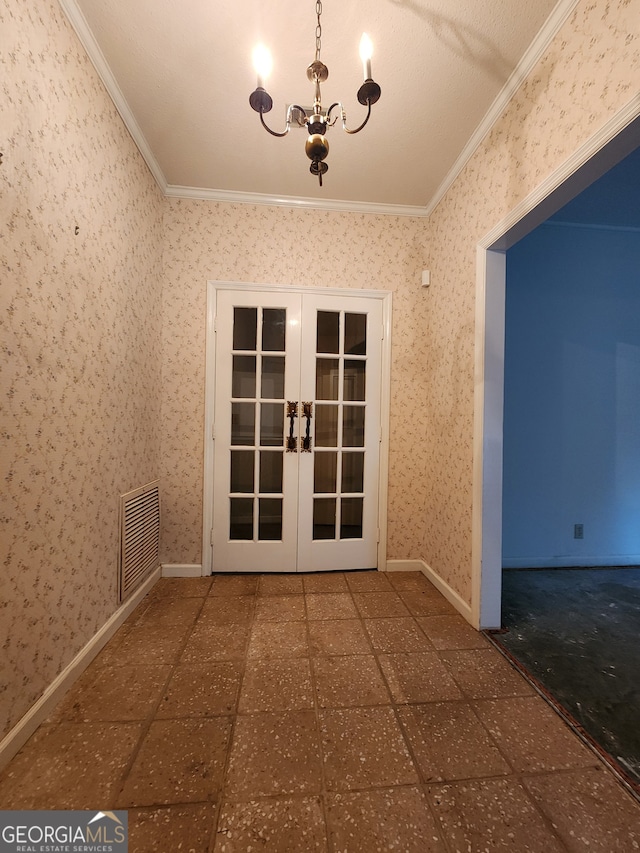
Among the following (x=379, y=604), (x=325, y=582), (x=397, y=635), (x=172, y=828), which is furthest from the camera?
(x=325, y=582)

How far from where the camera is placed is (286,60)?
159 centimetres

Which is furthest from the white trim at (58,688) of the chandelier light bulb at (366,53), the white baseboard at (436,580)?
the chandelier light bulb at (366,53)

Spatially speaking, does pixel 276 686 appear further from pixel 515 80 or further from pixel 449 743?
pixel 515 80

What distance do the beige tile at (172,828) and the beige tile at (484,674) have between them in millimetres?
1090

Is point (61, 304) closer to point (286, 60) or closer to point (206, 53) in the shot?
point (206, 53)

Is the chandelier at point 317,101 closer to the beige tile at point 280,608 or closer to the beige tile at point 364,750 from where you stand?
the beige tile at point 364,750

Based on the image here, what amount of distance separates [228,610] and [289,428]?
1292 mm

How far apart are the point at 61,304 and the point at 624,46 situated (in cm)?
227

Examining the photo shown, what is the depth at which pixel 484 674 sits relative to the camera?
5.16 ft

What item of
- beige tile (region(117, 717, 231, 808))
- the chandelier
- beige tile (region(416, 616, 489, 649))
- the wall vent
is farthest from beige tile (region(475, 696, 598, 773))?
the chandelier

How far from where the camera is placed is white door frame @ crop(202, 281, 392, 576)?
253cm

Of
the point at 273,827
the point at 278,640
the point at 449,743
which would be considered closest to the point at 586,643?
the point at 449,743

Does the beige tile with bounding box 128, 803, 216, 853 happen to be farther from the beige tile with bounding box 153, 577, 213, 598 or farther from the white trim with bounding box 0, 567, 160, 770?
the beige tile with bounding box 153, 577, 213, 598

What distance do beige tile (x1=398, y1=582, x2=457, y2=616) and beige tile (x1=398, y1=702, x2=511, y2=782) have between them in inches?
27.9
